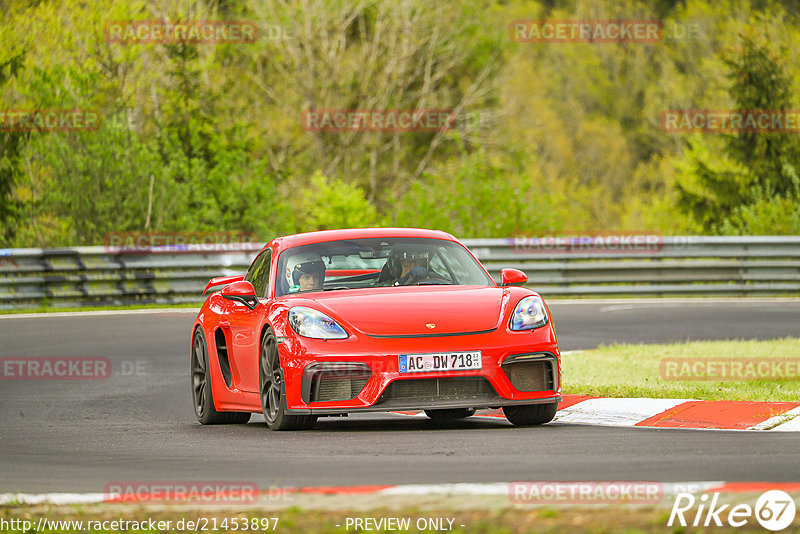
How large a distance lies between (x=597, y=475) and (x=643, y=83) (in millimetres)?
68185

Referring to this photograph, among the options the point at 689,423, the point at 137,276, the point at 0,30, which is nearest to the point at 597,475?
the point at 689,423

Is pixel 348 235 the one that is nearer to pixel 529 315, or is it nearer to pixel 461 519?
pixel 529 315

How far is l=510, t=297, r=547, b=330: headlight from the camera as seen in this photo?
30.9ft

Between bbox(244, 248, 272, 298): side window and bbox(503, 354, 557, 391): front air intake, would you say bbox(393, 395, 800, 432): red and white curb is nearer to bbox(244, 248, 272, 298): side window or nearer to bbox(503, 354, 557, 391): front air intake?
bbox(503, 354, 557, 391): front air intake

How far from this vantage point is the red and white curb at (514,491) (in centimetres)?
584

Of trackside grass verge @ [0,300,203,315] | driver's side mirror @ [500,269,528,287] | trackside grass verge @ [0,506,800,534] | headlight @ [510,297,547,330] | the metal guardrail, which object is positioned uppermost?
driver's side mirror @ [500,269,528,287]

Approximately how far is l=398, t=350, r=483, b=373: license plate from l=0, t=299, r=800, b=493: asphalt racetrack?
1.43 ft

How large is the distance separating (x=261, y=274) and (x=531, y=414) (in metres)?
2.49

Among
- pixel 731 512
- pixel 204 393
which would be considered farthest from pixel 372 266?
pixel 731 512

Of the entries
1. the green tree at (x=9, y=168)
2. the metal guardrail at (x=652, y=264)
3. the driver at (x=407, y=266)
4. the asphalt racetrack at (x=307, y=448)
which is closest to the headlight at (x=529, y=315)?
the asphalt racetrack at (x=307, y=448)

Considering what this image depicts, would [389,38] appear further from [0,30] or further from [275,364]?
[275,364]

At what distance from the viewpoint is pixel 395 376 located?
9023 millimetres

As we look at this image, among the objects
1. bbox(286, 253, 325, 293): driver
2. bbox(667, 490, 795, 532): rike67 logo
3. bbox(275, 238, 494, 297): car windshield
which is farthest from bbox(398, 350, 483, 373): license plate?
bbox(667, 490, 795, 532): rike67 logo

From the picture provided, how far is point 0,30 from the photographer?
31016 millimetres
